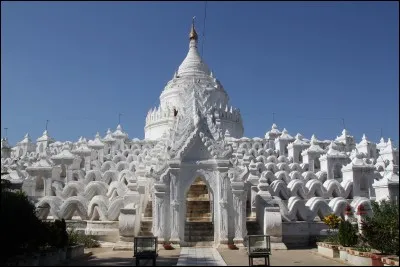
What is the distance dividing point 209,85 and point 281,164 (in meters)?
15.1

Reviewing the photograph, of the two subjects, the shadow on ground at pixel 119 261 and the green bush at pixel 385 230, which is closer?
the green bush at pixel 385 230

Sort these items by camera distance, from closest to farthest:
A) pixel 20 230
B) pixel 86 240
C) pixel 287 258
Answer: pixel 20 230, pixel 287 258, pixel 86 240

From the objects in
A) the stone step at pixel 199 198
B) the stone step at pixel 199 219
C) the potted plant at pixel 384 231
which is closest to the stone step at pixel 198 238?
the stone step at pixel 199 219

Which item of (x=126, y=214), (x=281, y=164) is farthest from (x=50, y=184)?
(x=281, y=164)

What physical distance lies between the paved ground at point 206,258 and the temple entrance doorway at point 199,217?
137 cm

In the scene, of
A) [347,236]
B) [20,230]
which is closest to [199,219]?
[347,236]

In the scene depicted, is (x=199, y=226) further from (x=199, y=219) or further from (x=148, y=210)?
(x=148, y=210)

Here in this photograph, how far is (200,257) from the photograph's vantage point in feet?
52.3

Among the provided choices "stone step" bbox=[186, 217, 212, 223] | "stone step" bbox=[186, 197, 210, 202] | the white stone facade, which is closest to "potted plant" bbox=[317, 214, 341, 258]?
the white stone facade

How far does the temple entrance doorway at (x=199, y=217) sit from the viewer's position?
19.6 metres

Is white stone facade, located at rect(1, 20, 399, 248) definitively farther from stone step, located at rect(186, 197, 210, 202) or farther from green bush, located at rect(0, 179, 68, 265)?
green bush, located at rect(0, 179, 68, 265)

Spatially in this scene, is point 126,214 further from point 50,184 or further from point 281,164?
point 281,164

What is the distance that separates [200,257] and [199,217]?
19.9 ft

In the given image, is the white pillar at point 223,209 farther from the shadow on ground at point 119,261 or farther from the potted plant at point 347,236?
the potted plant at point 347,236
